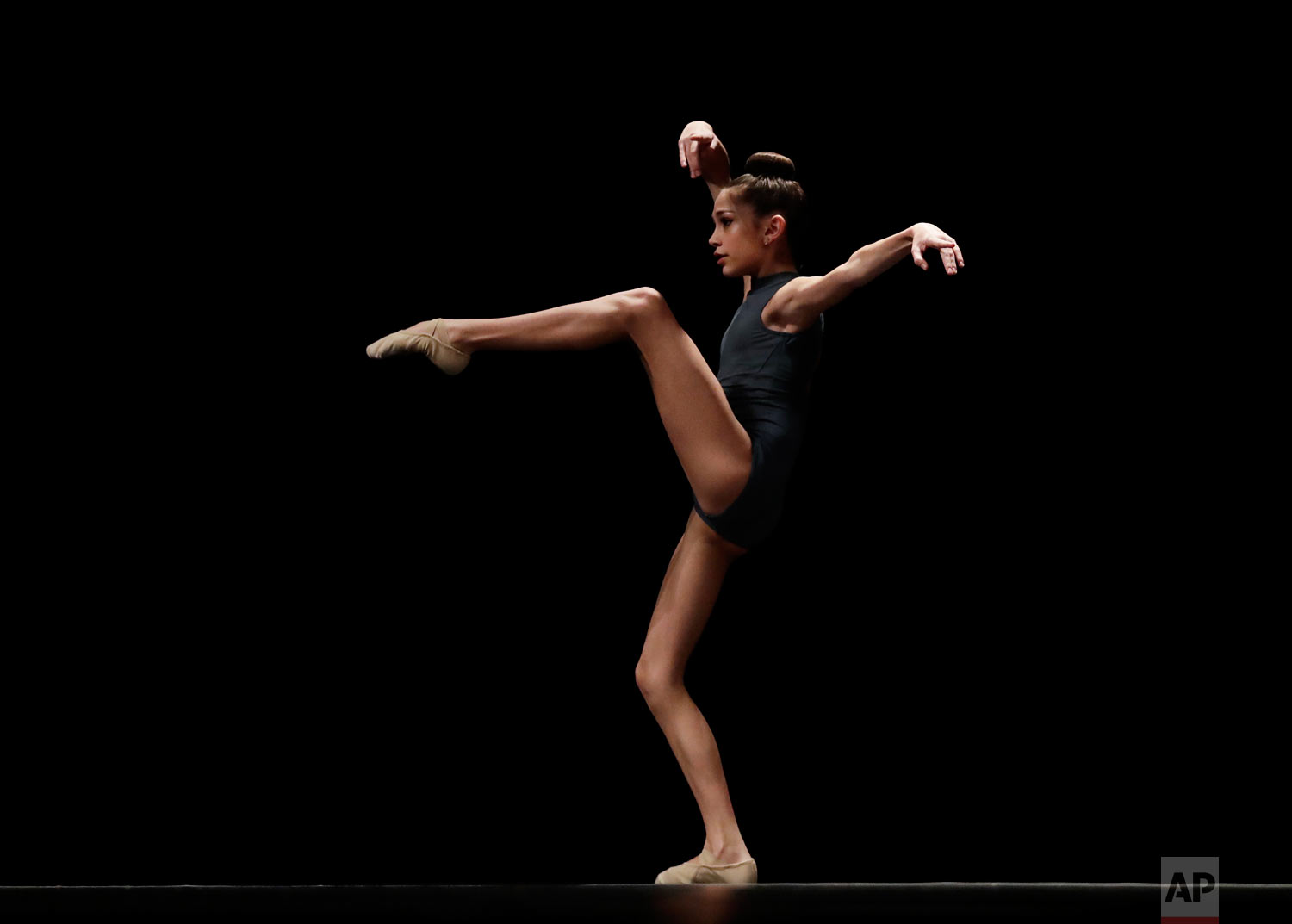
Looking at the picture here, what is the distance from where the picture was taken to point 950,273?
2871 millimetres

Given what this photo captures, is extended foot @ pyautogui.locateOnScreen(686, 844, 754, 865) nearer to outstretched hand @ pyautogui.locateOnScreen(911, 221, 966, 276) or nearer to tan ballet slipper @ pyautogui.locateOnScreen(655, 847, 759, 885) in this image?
tan ballet slipper @ pyautogui.locateOnScreen(655, 847, 759, 885)

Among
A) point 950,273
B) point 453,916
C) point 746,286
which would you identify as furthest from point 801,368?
point 453,916

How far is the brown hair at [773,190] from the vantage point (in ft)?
11.2

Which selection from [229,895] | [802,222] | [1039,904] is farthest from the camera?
[802,222]

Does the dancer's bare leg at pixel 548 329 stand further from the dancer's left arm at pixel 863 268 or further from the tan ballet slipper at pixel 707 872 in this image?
the tan ballet slipper at pixel 707 872

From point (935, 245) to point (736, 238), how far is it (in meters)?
0.65

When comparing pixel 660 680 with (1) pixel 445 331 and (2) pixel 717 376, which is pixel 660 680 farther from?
(1) pixel 445 331

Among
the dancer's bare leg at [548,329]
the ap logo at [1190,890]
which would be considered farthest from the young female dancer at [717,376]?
the ap logo at [1190,890]

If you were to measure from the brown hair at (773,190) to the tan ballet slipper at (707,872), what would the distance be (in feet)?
4.68

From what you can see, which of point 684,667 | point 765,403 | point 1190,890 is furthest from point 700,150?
point 1190,890

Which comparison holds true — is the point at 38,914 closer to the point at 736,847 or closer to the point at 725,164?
the point at 736,847

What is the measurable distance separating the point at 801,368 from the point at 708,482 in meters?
0.37

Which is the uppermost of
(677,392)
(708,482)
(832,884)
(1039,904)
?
(677,392)

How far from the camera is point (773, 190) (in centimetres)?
343
